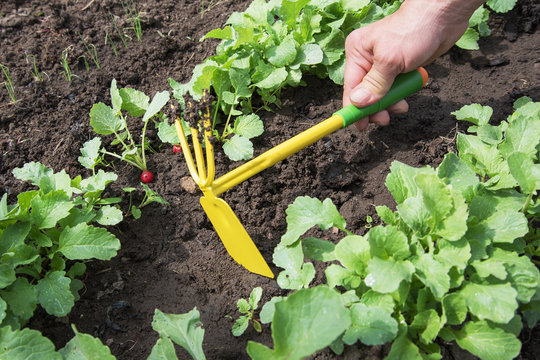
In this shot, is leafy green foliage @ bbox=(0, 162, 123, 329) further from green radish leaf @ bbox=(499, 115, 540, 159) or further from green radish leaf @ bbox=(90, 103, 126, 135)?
green radish leaf @ bbox=(499, 115, 540, 159)

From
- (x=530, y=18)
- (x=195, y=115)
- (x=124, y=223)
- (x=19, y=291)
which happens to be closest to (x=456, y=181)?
(x=195, y=115)

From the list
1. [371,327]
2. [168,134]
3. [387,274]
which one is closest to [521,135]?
[387,274]

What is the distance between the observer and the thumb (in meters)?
2.04

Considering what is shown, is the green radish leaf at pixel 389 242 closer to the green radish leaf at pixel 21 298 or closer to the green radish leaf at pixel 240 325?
the green radish leaf at pixel 240 325

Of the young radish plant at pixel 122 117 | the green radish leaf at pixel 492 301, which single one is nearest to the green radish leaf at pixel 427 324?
the green radish leaf at pixel 492 301

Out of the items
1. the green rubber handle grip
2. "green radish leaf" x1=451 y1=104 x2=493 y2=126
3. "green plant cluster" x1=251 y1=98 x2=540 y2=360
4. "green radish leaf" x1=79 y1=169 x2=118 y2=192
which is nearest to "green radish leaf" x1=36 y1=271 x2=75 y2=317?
"green radish leaf" x1=79 y1=169 x2=118 y2=192

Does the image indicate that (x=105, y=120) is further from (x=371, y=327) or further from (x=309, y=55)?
(x=371, y=327)

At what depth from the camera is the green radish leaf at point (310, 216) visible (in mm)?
1657

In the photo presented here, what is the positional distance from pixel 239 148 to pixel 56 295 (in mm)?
937

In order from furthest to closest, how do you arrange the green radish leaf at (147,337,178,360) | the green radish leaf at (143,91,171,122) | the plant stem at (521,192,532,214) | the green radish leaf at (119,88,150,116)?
the green radish leaf at (119,88,150,116)
the green radish leaf at (143,91,171,122)
the plant stem at (521,192,532,214)
the green radish leaf at (147,337,178,360)

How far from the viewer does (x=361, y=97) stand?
80.4 inches

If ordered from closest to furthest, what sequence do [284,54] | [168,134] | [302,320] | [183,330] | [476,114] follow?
[302,320], [183,330], [476,114], [168,134], [284,54]

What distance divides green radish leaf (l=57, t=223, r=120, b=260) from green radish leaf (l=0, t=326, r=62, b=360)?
0.33 metres

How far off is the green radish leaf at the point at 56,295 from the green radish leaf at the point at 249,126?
977 millimetres
